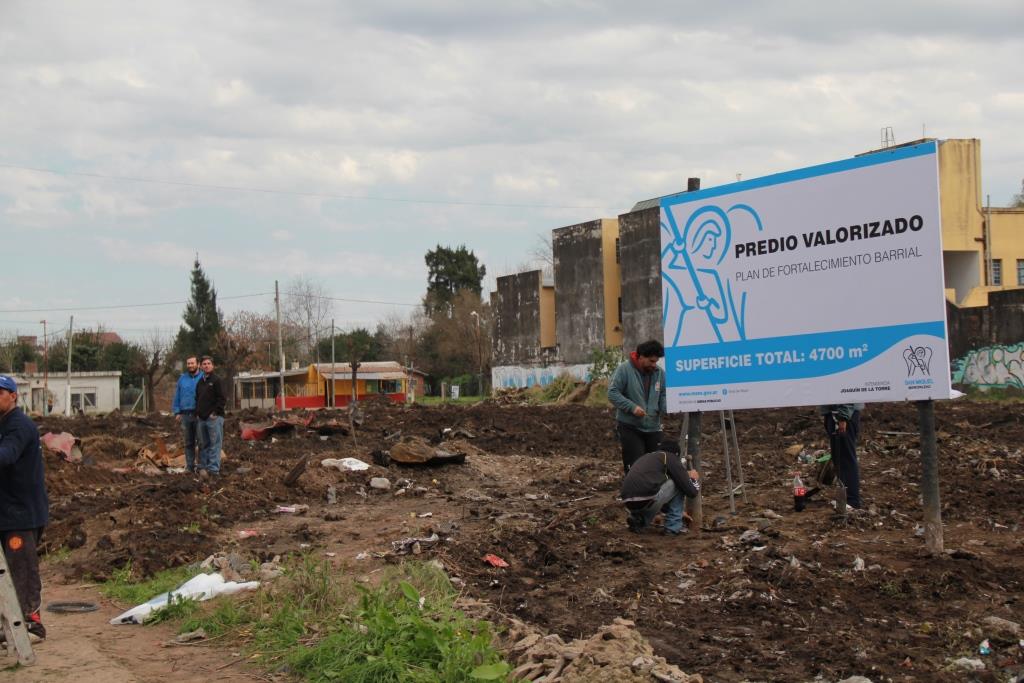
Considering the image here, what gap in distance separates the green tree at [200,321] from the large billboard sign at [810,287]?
7280 cm

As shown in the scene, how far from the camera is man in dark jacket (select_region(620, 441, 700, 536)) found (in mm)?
9445

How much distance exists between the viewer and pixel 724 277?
944 cm

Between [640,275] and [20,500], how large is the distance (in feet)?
168

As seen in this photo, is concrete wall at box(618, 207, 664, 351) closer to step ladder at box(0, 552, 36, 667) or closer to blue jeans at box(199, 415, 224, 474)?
blue jeans at box(199, 415, 224, 474)

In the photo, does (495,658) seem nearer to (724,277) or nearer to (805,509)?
(724,277)

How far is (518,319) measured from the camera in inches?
2601

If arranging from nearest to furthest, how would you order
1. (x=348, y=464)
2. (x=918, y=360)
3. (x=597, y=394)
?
(x=918, y=360) → (x=348, y=464) → (x=597, y=394)

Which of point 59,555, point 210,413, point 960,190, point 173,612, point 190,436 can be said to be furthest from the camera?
point 960,190

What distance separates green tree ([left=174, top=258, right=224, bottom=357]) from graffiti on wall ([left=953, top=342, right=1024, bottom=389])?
57251mm

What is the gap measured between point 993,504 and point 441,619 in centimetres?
687

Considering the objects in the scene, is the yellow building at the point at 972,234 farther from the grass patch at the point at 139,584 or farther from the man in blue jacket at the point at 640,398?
the grass patch at the point at 139,584

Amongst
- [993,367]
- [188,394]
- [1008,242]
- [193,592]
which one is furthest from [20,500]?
[1008,242]

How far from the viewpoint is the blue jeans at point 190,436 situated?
52.0 ft

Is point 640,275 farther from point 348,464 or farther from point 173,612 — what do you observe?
point 173,612
